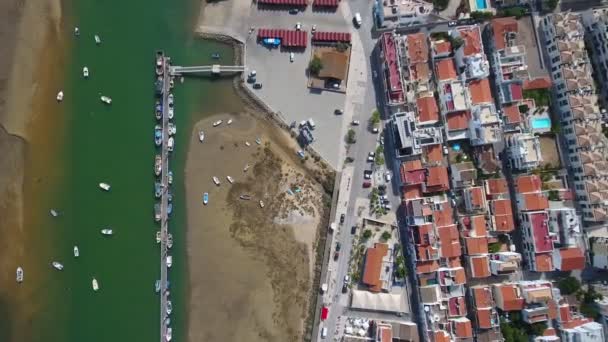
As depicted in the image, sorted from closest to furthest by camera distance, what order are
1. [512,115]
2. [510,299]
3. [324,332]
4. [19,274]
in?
1. [510,299]
2. [19,274]
3. [324,332]
4. [512,115]

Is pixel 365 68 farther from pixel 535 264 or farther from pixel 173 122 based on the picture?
pixel 535 264

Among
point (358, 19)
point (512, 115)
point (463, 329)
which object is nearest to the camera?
point (463, 329)

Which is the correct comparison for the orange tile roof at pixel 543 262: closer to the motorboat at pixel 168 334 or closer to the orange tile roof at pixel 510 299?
the orange tile roof at pixel 510 299

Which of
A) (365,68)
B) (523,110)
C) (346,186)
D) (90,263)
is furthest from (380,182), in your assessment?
(90,263)

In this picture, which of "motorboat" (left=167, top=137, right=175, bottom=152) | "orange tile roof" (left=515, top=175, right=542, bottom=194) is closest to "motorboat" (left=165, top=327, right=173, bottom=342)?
"motorboat" (left=167, top=137, right=175, bottom=152)

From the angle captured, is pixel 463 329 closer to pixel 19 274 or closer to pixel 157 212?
pixel 157 212

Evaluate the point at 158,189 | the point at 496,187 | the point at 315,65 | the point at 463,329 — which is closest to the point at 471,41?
the point at 496,187

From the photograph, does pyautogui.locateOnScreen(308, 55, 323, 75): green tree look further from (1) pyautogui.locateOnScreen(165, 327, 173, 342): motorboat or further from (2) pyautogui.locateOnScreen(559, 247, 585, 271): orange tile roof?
(2) pyautogui.locateOnScreen(559, 247, 585, 271): orange tile roof

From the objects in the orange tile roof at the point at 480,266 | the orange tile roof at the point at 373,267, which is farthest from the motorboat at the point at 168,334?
the orange tile roof at the point at 480,266
